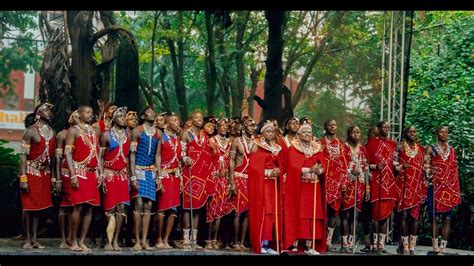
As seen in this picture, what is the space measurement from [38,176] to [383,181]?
4060 mm

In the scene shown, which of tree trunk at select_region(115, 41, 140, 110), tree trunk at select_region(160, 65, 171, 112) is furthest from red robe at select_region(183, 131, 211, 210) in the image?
tree trunk at select_region(160, 65, 171, 112)

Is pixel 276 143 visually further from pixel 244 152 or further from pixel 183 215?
pixel 183 215

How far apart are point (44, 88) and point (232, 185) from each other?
3.37 m

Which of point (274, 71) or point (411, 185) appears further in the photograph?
point (274, 71)

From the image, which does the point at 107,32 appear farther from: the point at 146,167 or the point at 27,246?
the point at 27,246

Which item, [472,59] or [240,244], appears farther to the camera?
[472,59]

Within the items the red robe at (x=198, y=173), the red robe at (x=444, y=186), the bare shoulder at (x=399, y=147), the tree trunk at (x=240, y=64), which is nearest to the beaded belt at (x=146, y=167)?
the red robe at (x=198, y=173)

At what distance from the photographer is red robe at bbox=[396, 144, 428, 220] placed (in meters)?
12.1

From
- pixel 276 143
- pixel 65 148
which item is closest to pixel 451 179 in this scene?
pixel 276 143

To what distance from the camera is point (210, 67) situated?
15.5 metres

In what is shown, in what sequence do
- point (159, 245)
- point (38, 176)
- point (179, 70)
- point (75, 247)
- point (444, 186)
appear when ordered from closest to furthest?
point (75, 247) → point (38, 176) → point (159, 245) → point (444, 186) → point (179, 70)

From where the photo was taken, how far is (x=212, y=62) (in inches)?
613

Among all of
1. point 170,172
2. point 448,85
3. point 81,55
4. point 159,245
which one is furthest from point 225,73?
point 159,245

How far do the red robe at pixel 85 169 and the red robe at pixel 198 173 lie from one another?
1342mm
